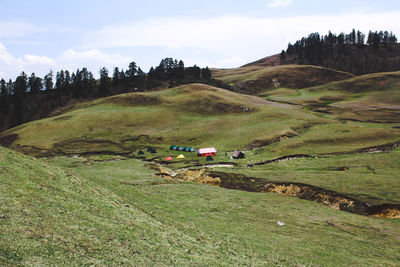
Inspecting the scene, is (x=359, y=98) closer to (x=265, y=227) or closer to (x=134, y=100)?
(x=134, y=100)

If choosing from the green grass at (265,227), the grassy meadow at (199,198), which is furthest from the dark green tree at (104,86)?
the green grass at (265,227)

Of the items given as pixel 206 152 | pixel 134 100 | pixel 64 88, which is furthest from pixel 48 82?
pixel 206 152

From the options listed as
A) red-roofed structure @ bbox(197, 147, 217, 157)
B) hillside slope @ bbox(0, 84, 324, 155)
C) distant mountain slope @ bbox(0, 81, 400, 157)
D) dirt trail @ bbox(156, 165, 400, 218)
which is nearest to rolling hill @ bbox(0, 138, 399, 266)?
dirt trail @ bbox(156, 165, 400, 218)

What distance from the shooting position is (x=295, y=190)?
4647cm

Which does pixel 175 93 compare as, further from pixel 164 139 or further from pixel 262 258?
pixel 262 258

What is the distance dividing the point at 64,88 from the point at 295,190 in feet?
564

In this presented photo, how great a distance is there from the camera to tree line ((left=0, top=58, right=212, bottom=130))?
164 meters

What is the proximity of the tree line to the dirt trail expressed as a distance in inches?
4998

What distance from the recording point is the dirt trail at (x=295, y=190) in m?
37.1

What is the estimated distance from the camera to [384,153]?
63.3 metres

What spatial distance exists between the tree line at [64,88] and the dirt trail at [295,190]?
127 metres

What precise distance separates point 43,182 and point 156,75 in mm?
171922

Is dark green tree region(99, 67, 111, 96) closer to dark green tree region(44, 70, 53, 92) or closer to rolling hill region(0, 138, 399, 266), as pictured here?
dark green tree region(44, 70, 53, 92)

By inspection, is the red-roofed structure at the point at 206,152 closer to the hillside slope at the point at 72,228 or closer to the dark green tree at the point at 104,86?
the hillside slope at the point at 72,228
